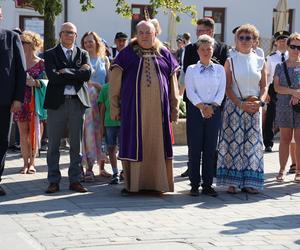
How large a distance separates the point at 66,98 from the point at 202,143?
1645 millimetres

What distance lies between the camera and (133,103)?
7539 mm

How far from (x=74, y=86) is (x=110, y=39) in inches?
597

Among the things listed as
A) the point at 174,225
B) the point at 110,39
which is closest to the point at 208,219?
the point at 174,225

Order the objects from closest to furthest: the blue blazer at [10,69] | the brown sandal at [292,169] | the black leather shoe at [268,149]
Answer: the blue blazer at [10,69] → the brown sandal at [292,169] → the black leather shoe at [268,149]

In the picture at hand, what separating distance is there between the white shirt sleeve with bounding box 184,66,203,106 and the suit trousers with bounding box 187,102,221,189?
13 centimetres

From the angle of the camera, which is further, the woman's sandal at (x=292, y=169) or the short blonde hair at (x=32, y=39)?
the woman's sandal at (x=292, y=169)

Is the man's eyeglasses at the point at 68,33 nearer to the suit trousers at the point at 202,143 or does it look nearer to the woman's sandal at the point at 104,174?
the suit trousers at the point at 202,143

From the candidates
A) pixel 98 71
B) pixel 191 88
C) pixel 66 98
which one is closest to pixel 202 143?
pixel 191 88

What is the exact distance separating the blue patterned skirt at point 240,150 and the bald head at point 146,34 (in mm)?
1198

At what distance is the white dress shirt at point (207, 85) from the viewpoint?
7.54 meters

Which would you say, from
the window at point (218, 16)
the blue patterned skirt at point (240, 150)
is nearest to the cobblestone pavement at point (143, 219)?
the blue patterned skirt at point (240, 150)

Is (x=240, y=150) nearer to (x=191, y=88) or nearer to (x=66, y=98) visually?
(x=191, y=88)

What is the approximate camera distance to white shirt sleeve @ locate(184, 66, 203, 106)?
24.7 feet

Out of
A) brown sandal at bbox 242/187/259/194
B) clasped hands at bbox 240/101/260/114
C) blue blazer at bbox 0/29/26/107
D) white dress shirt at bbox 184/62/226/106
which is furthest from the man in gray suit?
brown sandal at bbox 242/187/259/194
